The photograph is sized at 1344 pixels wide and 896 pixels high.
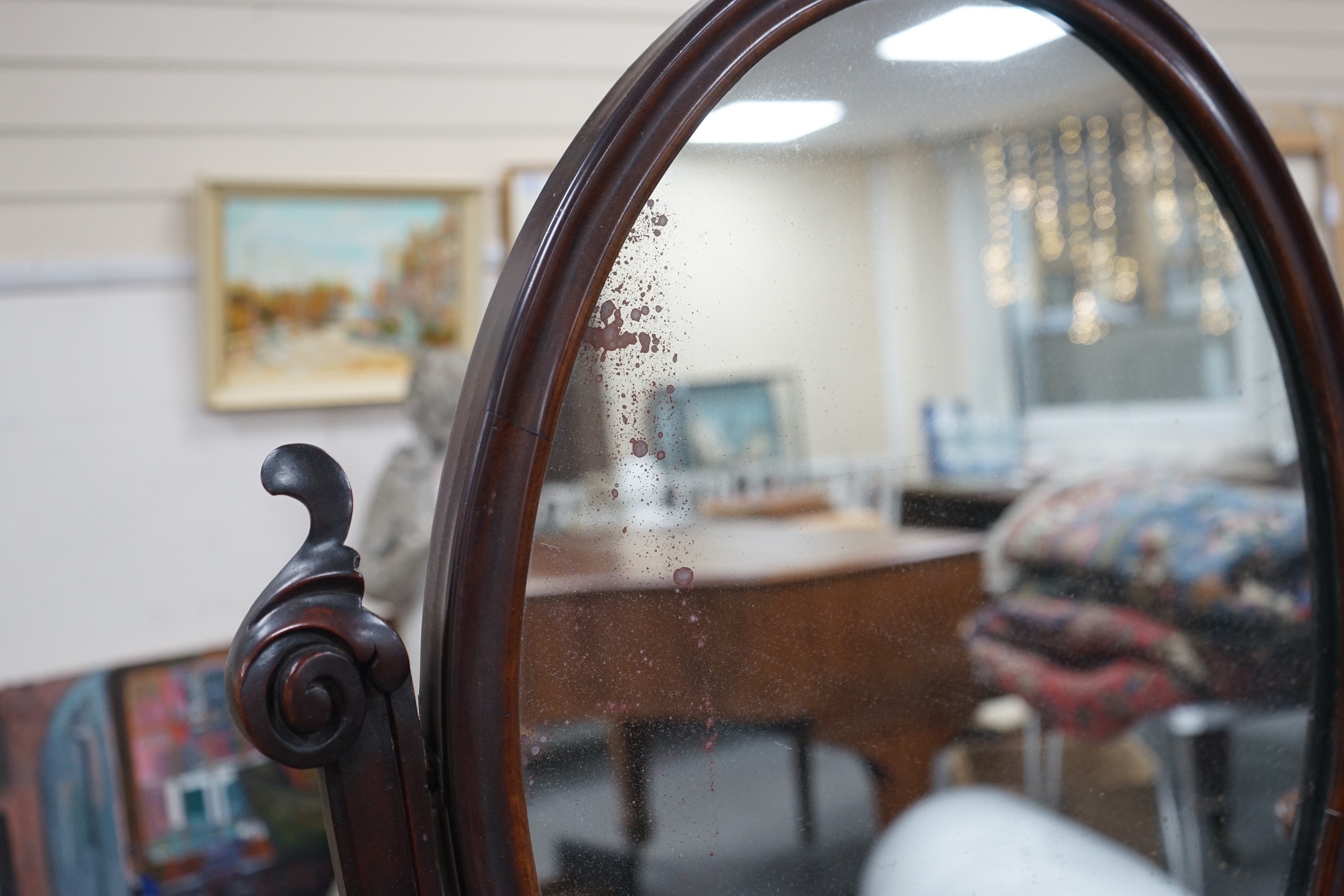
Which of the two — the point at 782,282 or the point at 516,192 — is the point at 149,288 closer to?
the point at 516,192

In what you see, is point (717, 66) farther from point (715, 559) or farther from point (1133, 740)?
point (1133, 740)

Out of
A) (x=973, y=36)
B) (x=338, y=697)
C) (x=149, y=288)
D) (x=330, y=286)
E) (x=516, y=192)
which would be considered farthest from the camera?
(x=516, y=192)

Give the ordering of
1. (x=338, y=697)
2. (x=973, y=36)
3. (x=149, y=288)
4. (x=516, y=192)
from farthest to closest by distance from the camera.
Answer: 1. (x=516, y=192)
2. (x=149, y=288)
3. (x=973, y=36)
4. (x=338, y=697)

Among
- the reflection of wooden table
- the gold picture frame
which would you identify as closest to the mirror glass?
the reflection of wooden table

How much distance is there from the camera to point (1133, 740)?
0.54m

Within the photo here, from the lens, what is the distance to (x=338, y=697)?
1.05ft

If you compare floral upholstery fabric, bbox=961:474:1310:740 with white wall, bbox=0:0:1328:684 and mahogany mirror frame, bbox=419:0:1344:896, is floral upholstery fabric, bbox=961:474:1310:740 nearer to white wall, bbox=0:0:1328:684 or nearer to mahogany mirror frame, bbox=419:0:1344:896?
mahogany mirror frame, bbox=419:0:1344:896

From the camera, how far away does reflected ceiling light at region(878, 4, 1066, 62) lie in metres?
0.43

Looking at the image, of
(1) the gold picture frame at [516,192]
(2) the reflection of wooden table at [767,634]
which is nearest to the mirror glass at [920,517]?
(2) the reflection of wooden table at [767,634]

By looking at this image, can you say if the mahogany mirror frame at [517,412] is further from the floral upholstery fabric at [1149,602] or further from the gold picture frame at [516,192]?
the gold picture frame at [516,192]

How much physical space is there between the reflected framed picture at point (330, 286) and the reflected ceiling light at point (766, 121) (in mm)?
1636

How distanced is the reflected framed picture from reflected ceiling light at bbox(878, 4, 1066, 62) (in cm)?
163

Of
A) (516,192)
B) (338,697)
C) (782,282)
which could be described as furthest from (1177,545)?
(516,192)

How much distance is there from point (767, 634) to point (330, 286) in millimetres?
1692
